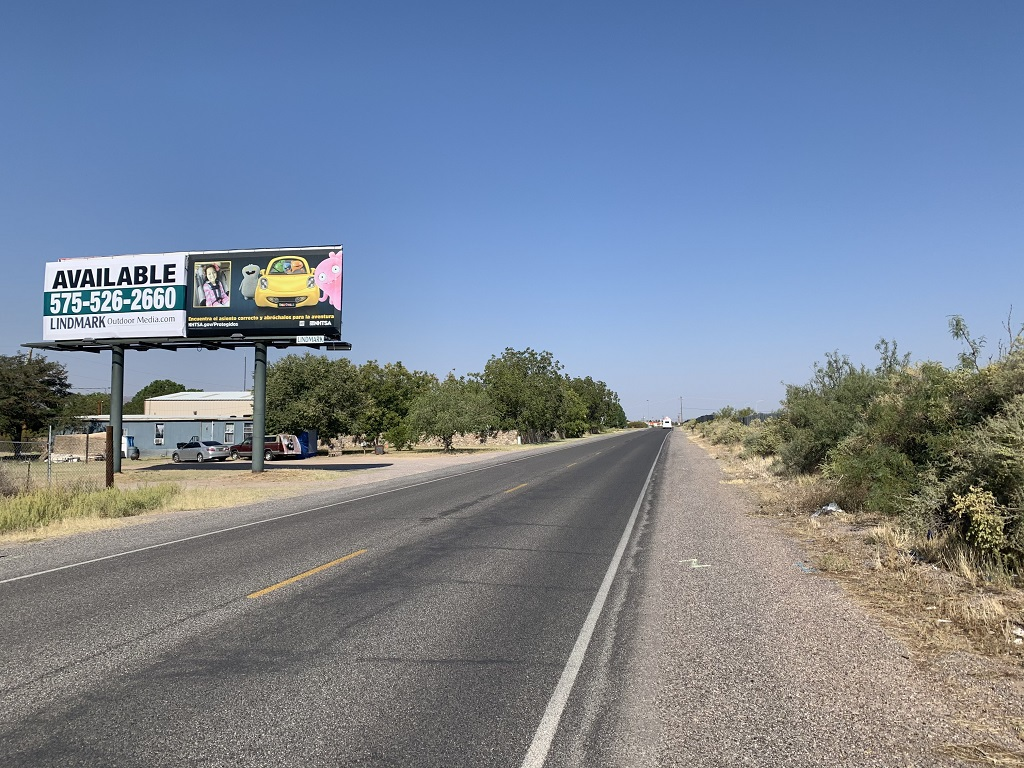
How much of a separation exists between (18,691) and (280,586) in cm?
327

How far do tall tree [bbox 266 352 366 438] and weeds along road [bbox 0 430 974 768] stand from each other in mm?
41035

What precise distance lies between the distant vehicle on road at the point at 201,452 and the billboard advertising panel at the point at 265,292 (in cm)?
1453

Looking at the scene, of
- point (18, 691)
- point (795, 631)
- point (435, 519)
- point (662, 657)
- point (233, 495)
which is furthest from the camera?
point (233, 495)

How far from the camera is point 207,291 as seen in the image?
1231 inches

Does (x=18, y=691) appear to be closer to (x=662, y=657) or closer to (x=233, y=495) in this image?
(x=662, y=657)

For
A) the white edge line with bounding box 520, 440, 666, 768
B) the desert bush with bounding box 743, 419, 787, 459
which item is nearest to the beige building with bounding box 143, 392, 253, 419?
the desert bush with bounding box 743, 419, 787, 459

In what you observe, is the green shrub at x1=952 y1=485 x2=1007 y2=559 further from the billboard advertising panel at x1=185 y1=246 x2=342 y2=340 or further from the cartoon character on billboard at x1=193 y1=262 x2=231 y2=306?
the cartoon character on billboard at x1=193 y1=262 x2=231 y2=306

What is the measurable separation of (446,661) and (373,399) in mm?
66675

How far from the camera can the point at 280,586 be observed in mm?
8055

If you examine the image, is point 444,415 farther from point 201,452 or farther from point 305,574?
point 305,574

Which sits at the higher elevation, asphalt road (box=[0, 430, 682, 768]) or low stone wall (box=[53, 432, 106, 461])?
low stone wall (box=[53, 432, 106, 461])

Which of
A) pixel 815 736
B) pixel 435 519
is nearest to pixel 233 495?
pixel 435 519

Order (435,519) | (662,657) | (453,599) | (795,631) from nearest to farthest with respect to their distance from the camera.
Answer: (662,657) → (795,631) → (453,599) → (435,519)

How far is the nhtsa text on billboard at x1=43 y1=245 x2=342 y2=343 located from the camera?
31047 millimetres
